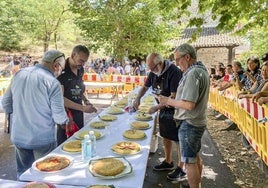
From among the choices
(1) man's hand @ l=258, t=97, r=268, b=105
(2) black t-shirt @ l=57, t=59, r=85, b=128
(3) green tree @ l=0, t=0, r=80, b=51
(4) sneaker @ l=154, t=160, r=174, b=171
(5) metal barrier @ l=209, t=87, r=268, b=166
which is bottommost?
(4) sneaker @ l=154, t=160, r=174, b=171

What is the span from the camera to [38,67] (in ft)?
9.03

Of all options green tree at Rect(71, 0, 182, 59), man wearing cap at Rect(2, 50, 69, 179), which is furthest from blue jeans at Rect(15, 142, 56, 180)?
green tree at Rect(71, 0, 182, 59)

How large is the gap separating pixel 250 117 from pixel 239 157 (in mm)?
1036

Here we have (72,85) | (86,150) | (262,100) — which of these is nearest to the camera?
(86,150)

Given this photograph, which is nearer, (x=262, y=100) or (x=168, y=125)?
(x=262, y=100)

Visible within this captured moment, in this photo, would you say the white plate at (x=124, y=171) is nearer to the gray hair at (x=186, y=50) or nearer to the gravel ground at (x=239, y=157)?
the gray hair at (x=186, y=50)

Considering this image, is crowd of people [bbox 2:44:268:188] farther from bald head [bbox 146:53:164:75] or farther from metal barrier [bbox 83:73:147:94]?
metal barrier [bbox 83:73:147:94]

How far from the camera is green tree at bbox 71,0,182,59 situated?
639 inches

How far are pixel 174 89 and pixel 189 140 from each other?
113cm

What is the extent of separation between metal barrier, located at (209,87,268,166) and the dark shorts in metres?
1.35

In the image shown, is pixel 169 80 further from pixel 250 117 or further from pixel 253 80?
pixel 253 80

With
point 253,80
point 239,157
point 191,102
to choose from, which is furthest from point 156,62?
point 253,80

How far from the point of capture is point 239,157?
18.8 ft

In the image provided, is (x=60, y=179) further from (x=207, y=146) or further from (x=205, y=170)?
(x=207, y=146)
